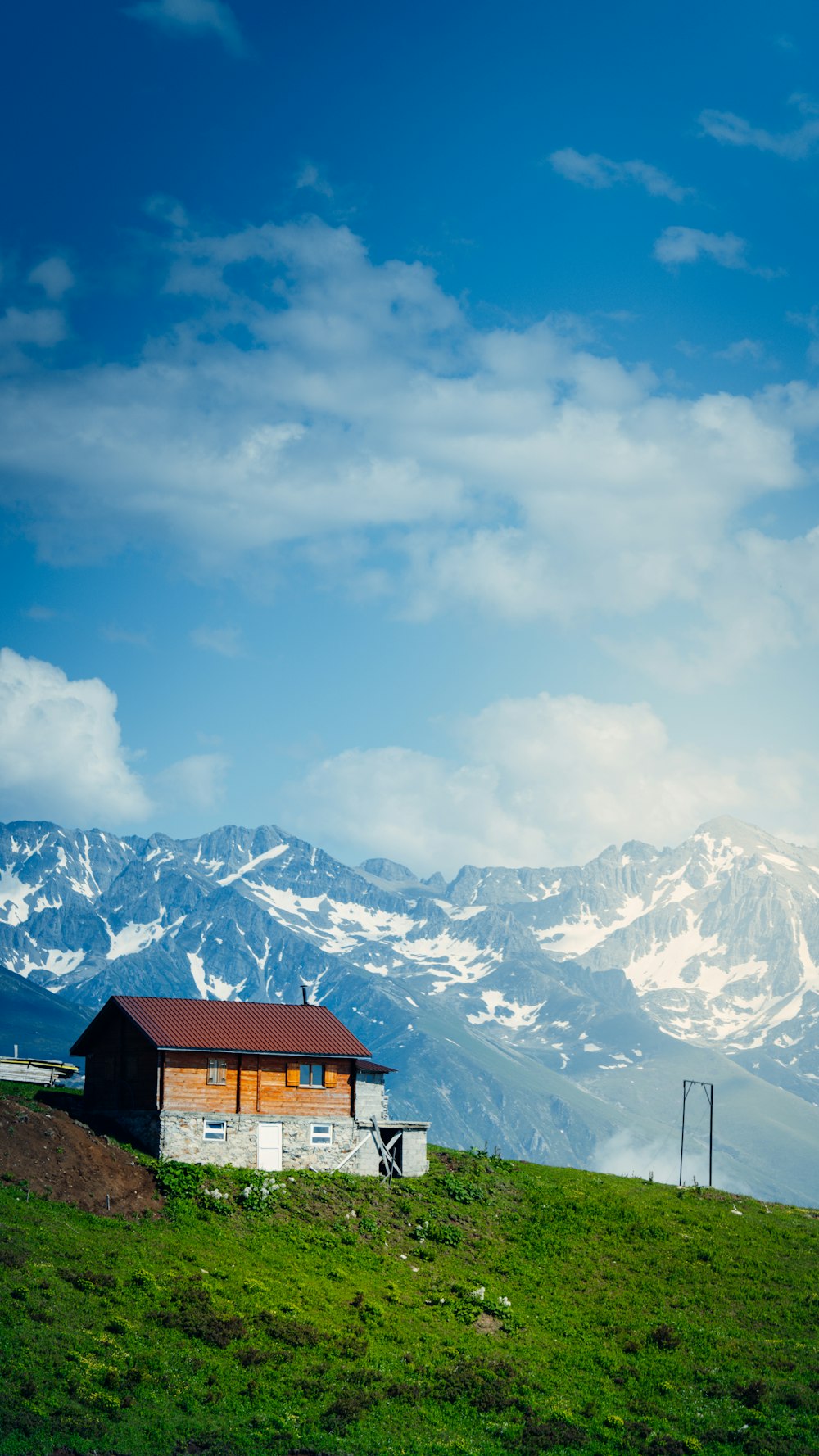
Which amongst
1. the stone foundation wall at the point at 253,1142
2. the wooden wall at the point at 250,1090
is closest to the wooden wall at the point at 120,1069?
the stone foundation wall at the point at 253,1142

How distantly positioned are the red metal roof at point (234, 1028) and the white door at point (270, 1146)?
14.1 ft

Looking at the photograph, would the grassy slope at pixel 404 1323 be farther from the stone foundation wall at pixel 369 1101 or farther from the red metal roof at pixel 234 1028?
the red metal roof at pixel 234 1028

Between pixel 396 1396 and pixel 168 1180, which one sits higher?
pixel 168 1180

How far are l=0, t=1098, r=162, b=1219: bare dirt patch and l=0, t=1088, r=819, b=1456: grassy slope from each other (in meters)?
1.56

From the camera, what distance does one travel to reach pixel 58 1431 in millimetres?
42844

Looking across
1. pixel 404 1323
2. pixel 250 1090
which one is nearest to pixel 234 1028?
pixel 250 1090

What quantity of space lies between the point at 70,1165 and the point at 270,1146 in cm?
1394

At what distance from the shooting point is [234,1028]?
8306 cm

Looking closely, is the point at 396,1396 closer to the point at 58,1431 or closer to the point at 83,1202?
the point at 58,1431

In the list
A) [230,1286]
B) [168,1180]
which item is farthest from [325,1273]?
[168,1180]

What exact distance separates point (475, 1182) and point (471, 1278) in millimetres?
14216

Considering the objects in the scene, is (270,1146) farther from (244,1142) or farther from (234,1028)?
(234,1028)

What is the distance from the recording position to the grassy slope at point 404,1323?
156ft

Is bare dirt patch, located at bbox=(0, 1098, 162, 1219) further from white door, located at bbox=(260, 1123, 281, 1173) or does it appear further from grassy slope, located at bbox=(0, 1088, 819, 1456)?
white door, located at bbox=(260, 1123, 281, 1173)
